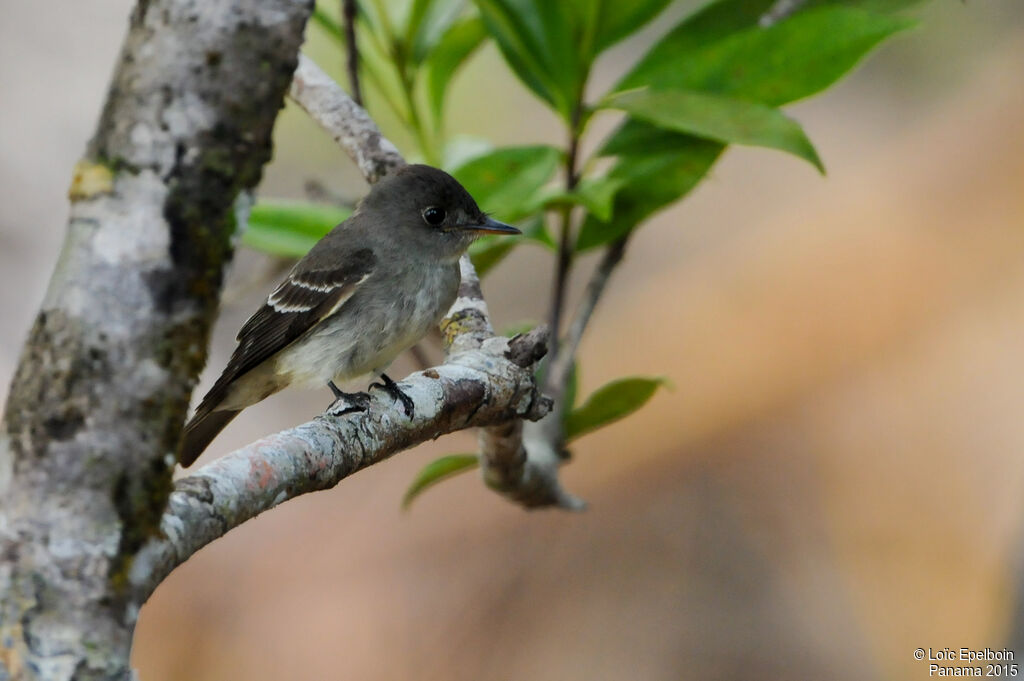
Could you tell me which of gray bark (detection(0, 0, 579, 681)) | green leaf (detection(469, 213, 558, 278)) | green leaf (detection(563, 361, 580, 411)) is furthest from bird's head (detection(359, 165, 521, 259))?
gray bark (detection(0, 0, 579, 681))

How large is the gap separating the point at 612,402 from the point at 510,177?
0.70 metres

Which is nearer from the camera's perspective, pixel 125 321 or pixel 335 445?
pixel 125 321

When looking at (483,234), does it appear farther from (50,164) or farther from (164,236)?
(50,164)

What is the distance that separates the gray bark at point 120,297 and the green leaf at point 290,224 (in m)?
2.24

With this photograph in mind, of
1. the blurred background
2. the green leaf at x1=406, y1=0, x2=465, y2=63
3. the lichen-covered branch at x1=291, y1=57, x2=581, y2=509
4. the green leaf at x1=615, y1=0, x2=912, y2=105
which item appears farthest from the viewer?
the blurred background

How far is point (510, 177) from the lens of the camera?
307 centimetres

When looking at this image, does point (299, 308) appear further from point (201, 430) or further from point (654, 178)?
point (654, 178)

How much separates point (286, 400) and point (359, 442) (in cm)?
423

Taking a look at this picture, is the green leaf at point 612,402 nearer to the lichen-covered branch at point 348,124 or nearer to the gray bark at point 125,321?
the lichen-covered branch at point 348,124

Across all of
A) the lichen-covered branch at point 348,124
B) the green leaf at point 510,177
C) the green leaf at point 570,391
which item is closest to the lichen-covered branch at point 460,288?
the lichen-covered branch at point 348,124

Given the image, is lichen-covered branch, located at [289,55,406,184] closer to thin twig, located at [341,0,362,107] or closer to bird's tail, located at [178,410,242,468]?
thin twig, located at [341,0,362,107]

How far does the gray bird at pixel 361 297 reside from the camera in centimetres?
299

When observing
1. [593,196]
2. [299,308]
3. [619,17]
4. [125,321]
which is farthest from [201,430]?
[125,321]

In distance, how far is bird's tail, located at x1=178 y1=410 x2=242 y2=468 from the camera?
9.97 feet
